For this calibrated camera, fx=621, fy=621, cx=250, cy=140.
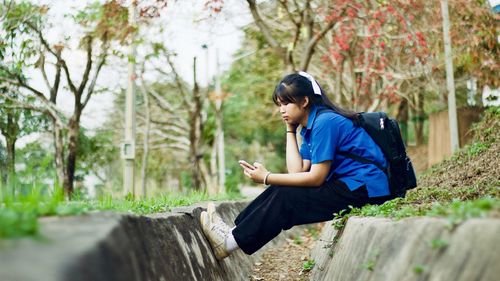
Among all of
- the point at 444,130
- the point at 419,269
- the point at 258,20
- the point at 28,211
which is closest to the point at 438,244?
the point at 419,269

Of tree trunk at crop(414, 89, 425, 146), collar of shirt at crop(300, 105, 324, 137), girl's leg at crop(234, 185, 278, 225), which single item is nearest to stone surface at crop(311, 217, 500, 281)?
girl's leg at crop(234, 185, 278, 225)

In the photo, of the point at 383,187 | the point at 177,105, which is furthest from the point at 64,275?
the point at 177,105

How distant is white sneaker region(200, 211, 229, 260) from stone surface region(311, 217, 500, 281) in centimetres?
→ 113

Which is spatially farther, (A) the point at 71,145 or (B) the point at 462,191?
(A) the point at 71,145

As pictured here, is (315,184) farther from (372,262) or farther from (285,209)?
(372,262)

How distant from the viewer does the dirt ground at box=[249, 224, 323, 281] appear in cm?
598

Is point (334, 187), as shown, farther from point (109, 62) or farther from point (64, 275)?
point (109, 62)

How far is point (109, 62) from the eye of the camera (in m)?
17.6

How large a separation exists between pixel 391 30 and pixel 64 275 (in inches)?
680

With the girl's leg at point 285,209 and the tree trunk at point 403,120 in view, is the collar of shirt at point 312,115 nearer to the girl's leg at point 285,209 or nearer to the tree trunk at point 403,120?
the girl's leg at point 285,209

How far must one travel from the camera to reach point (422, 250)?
2.73 meters

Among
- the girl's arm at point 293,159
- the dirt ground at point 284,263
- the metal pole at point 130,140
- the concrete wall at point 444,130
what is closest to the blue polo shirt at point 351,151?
the girl's arm at point 293,159

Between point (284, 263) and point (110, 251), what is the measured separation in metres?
5.00

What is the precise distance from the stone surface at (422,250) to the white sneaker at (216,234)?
113 cm
